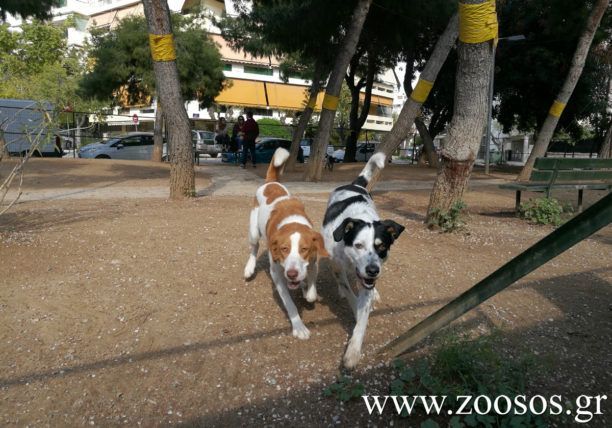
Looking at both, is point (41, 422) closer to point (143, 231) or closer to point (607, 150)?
point (143, 231)

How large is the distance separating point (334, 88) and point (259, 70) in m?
51.3

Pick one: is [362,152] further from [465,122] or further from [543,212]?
[465,122]

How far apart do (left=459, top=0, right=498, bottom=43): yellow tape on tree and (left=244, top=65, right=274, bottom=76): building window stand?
56.4m

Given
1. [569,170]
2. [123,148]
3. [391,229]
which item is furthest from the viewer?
[123,148]

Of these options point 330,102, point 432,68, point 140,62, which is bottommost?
point 330,102

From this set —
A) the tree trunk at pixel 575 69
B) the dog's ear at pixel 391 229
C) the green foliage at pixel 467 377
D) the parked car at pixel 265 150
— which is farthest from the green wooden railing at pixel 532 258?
the parked car at pixel 265 150

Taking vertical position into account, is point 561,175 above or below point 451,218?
above

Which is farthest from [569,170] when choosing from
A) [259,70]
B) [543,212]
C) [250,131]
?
[259,70]

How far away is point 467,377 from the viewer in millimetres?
2529

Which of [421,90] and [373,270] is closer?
[373,270]

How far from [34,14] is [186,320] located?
1231 cm

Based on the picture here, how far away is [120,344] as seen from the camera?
311 cm

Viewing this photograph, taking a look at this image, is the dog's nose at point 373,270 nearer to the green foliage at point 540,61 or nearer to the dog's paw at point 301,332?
the dog's paw at point 301,332

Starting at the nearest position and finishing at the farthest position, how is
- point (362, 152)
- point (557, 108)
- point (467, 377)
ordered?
point (467, 377), point (557, 108), point (362, 152)
